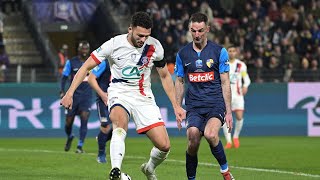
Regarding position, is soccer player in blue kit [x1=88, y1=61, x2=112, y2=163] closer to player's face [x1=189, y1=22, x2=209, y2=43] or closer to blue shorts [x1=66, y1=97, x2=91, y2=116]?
blue shorts [x1=66, y1=97, x2=91, y2=116]

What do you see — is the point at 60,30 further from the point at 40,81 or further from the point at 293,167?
the point at 293,167

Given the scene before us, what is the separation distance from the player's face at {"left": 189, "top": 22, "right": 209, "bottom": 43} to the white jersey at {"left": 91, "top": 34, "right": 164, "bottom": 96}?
0.63 meters

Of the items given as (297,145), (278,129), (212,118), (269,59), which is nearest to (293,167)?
(212,118)

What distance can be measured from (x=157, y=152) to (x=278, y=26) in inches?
784

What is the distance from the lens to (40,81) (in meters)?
26.2

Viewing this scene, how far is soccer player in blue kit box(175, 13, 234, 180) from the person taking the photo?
41.0 ft

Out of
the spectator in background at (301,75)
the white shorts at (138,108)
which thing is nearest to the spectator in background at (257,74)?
the spectator in background at (301,75)

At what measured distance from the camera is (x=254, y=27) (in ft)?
103

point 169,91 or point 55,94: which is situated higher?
point 169,91

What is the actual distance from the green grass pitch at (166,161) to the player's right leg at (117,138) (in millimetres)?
2022

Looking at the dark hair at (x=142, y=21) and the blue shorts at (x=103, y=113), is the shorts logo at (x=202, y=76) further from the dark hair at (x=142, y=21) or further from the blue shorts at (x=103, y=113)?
the blue shorts at (x=103, y=113)

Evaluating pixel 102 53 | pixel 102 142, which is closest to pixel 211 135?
pixel 102 53

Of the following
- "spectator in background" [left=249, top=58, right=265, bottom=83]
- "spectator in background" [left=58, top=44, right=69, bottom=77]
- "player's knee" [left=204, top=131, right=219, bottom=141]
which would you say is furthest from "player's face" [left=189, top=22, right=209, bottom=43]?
"spectator in background" [left=58, top=44, right=69, bottom=77]

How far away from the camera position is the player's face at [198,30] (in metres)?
12.5
